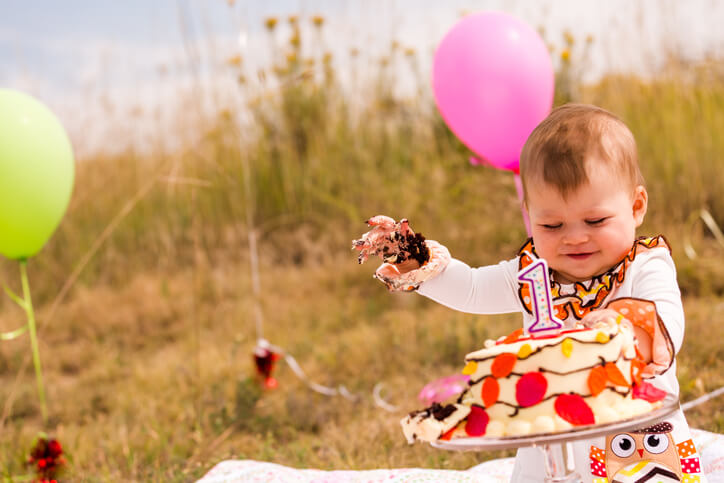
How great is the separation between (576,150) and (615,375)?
1.66ft

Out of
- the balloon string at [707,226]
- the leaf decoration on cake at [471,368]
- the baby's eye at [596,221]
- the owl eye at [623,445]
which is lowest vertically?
the balloon string at [707,226]

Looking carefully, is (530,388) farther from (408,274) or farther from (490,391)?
(408,274)

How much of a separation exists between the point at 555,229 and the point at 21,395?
4.24 metres

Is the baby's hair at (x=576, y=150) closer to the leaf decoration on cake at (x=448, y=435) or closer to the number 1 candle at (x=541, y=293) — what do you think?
the number 1 candle at (x=541, y=293)

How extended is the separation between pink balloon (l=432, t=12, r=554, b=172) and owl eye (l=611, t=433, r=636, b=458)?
161 cm

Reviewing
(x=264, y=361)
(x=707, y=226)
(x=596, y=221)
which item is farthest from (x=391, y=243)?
(x=707, y=226)

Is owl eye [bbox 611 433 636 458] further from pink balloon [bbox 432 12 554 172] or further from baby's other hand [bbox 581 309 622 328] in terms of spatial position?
pink balloon [bbox 432 12 554 172]

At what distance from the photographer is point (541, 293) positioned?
1.59 metres

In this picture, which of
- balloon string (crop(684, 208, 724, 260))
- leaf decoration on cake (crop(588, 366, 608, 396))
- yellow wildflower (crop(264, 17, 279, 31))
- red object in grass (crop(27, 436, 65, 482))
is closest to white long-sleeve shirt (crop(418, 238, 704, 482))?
leaf decoration on cake (crop(588, 366, 608, 396))

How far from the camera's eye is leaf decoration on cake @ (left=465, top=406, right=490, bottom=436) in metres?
1.52

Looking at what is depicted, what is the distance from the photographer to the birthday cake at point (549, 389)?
57.9 inches

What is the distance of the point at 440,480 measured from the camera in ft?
8.37

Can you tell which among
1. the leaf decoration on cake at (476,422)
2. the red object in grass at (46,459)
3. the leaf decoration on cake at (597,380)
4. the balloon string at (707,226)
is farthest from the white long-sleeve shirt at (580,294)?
the balloon string at (707,226)

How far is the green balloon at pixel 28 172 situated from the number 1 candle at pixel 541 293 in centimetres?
260
